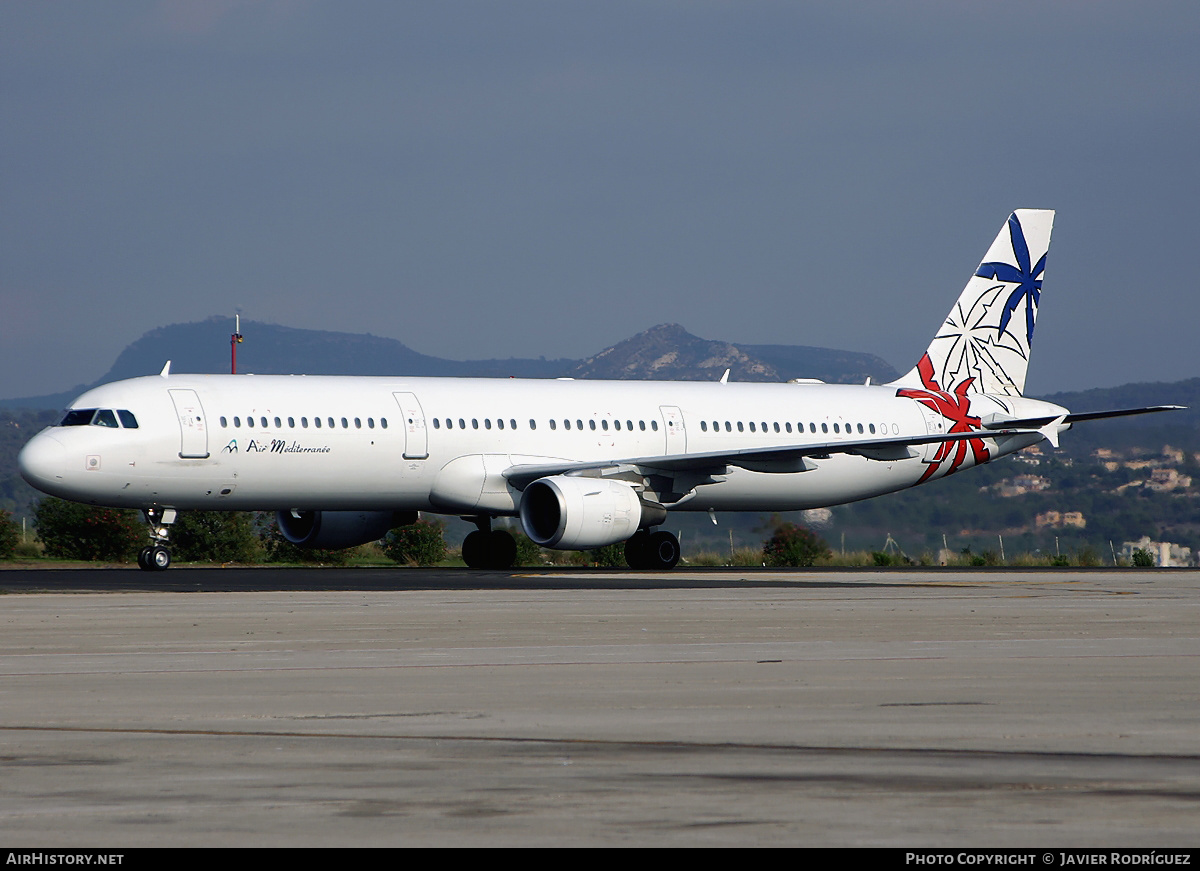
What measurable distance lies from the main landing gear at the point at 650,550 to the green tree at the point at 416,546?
10.4m

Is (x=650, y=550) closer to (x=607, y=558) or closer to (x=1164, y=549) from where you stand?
(x=607, y=558)

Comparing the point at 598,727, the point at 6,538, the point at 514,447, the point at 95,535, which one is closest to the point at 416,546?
the point at 95,535

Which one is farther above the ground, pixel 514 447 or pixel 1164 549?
pixel 514 447

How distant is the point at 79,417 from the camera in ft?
99.9

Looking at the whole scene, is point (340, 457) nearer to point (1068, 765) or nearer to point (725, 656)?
point (725, 656)

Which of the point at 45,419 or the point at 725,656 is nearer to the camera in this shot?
the point at 725,656

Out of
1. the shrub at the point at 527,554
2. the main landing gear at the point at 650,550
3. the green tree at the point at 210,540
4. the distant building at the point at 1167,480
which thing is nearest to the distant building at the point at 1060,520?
the distant building at the point at 1167,480

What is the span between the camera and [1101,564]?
42.7 m

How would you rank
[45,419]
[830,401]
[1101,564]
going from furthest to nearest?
[45,419]
[1101,564]
[830,401]

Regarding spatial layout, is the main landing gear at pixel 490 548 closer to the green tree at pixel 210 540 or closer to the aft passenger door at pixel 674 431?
the aft passenger door at pixel 674 431

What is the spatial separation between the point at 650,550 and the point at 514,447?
3.44m

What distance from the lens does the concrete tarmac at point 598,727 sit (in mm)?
6742
